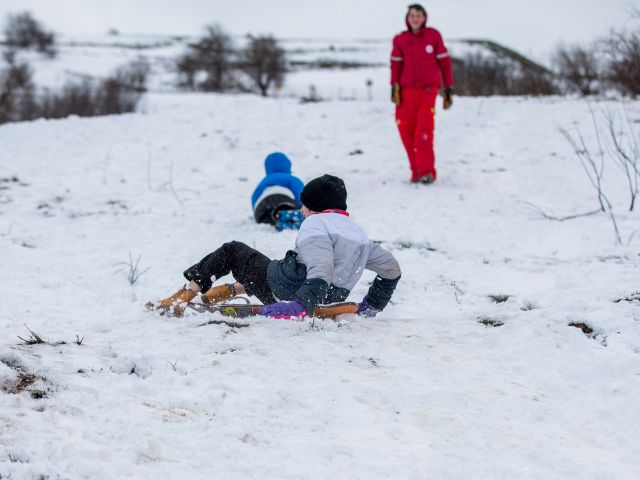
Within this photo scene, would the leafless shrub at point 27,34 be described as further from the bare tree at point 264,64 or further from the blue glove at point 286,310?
the blue glove at point 286,310

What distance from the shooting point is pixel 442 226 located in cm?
638

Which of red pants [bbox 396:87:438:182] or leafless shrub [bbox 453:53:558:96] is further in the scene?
leafless shrub [bbox 453:53:558:96]

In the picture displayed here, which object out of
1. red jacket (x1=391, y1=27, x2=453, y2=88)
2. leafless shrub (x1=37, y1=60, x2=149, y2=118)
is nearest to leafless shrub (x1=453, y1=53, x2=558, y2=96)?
red jacket (x1=391, y1=27, x2=453, y2=88)

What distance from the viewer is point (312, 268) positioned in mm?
3381

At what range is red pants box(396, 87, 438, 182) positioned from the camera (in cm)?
775

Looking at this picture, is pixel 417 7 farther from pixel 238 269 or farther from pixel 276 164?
pixel 238 269

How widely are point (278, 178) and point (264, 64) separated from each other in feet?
108

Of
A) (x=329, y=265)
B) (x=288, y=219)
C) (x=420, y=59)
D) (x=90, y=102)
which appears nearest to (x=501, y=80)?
(x=420, y=59)

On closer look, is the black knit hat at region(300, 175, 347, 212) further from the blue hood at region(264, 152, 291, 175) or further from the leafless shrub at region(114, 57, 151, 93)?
the leafless shrub at region(114, 57, 151, 93)

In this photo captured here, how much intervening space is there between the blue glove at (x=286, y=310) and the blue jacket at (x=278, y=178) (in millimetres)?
3025

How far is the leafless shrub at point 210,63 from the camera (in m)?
38.4

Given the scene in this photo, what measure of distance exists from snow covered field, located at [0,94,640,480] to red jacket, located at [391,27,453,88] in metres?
1.54

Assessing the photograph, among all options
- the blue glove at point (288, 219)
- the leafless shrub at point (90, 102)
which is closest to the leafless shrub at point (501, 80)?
the leafless shrub at point (90, 102)

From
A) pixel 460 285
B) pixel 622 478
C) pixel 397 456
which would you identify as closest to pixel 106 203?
pixel 460 285
